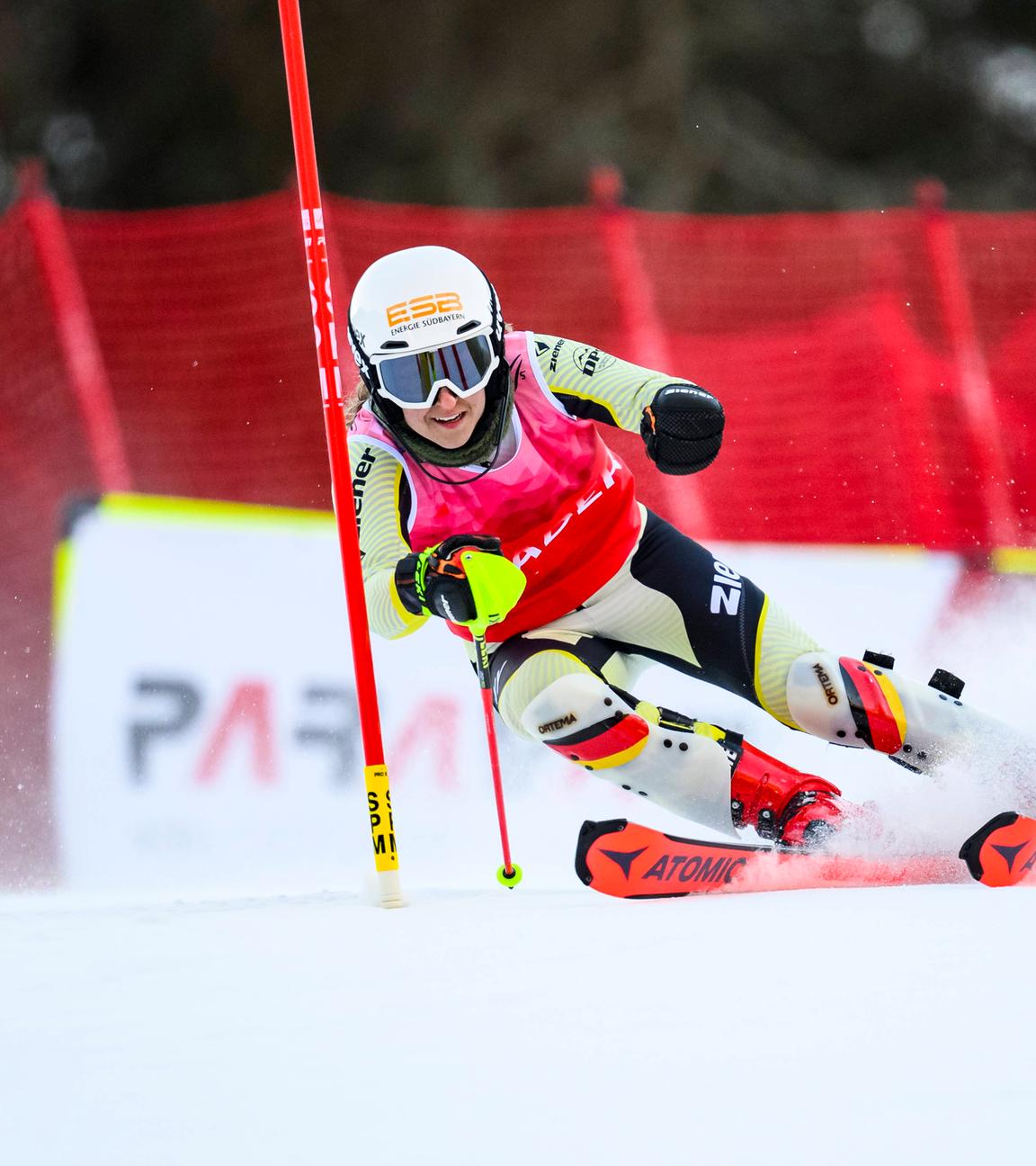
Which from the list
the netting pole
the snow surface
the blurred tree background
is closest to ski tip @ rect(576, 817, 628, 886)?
the snow surface

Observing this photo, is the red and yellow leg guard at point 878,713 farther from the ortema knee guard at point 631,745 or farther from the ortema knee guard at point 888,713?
the ortema knee guard at point 631,745

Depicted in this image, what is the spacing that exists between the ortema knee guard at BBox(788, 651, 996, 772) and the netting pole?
2.51m

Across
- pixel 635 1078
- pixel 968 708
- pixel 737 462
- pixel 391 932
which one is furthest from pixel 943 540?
pixel 635 1078

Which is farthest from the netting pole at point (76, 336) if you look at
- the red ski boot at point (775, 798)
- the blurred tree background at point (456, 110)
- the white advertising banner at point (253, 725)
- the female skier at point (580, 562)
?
the blurred tree background at point (456, 110)

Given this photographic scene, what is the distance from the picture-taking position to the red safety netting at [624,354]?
14.4ft

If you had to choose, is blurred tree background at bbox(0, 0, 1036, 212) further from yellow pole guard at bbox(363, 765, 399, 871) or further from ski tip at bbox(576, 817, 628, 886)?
ski tip at bbox(576, 817, 628, 886)

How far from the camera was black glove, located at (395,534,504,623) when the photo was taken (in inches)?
93.8

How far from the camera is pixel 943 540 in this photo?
4.76m

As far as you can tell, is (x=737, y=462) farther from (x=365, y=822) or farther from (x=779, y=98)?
(x=779, y=98)

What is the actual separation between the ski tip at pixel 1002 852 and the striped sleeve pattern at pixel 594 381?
101cm

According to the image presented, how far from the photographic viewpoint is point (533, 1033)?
149cm

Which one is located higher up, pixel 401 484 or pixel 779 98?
pixel 779 98

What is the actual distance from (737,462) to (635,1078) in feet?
11.6

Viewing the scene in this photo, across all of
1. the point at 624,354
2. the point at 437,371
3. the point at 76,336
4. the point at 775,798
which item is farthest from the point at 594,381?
the point at 76,336
